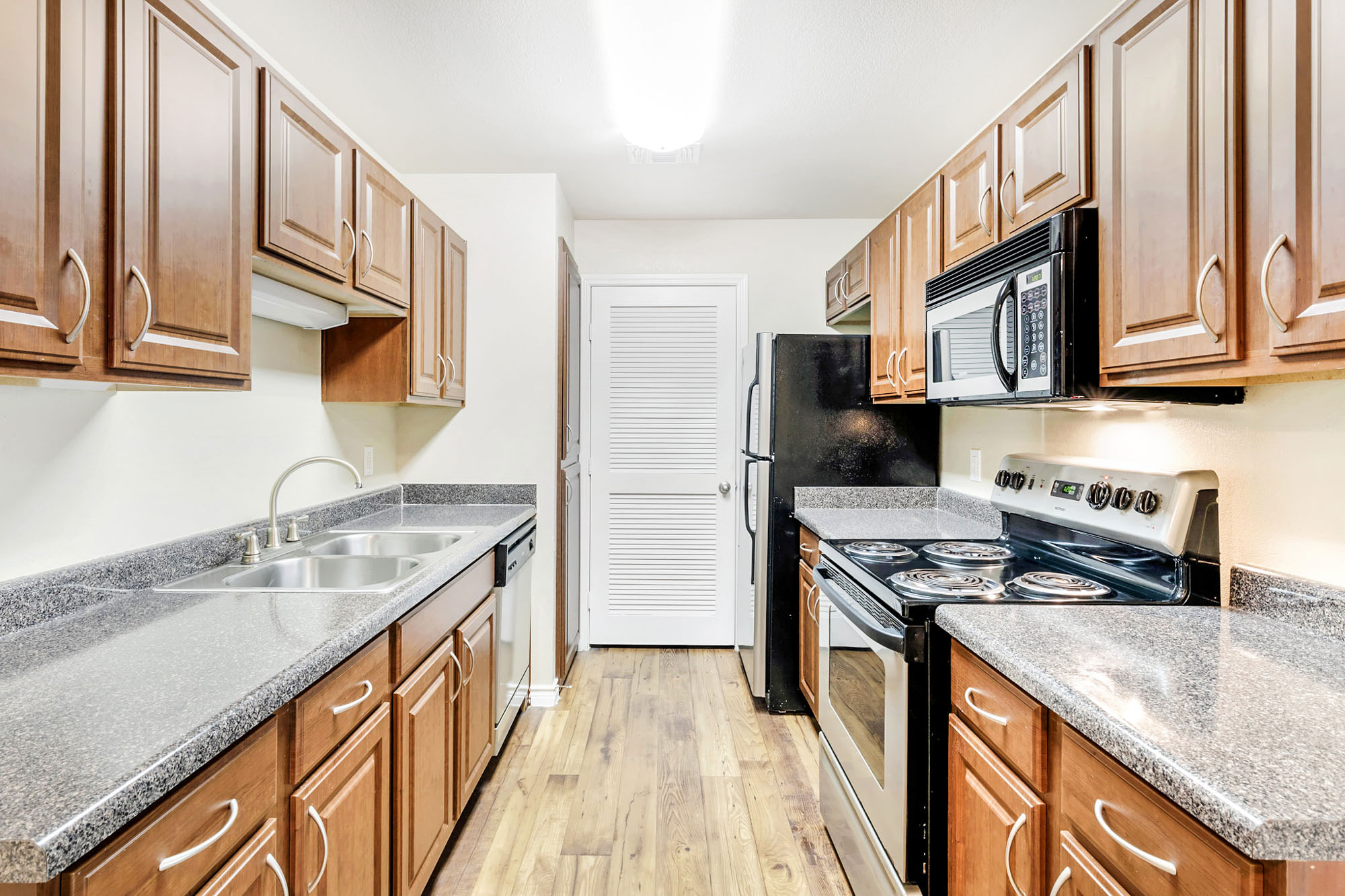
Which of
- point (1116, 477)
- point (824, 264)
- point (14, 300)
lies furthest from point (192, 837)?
point (824, 264)

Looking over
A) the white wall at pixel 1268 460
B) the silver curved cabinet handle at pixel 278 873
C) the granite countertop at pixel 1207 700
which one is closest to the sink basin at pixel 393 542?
the silver curved cabinet handle at pixel 278 873

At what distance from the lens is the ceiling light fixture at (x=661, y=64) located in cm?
174

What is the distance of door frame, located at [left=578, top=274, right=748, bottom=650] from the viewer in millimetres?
3494

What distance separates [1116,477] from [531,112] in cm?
221

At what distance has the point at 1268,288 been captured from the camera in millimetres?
972

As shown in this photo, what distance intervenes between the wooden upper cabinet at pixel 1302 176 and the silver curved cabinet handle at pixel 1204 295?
0.19 ft

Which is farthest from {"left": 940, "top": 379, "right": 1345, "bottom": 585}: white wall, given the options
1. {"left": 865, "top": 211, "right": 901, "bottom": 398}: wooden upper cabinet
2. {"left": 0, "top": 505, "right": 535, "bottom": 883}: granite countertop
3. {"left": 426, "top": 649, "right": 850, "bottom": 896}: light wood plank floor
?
{"left": 0, "top": 505, "right": 535, "bottom": 883}: granite countertop

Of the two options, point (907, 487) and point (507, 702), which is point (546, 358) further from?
point (907, 487)

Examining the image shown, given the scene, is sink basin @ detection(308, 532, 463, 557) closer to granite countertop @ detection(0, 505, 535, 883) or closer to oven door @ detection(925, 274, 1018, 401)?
granite countertop @ detection(0, 505, 535, 883)

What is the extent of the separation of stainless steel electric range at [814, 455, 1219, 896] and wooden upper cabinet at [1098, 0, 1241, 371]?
0.41m

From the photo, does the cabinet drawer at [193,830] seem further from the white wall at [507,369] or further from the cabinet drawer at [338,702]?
the white wall at [507,369]

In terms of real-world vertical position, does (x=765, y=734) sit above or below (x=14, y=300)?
below

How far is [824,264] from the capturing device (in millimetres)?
3518

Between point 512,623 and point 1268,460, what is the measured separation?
2291 millimetres
